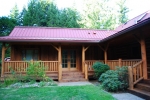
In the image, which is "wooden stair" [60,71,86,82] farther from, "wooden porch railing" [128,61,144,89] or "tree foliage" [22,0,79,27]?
"tree foliage" [22,0,79,27]

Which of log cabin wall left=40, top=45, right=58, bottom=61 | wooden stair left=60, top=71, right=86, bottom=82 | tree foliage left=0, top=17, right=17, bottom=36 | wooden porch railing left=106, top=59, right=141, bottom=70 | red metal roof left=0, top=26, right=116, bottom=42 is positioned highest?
tree foliage left=0, top=17, right=17, bottom=36

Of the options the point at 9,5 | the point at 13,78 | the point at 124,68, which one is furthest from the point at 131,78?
the point at 9,5

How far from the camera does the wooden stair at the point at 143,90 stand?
5783 mm

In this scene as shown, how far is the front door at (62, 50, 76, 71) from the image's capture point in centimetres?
1284

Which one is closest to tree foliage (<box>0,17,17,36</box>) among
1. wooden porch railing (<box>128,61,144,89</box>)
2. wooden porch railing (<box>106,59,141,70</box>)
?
wooden porch railing (<box>106,59,141,70</box>)

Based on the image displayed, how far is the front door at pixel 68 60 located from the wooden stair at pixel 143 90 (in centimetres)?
670

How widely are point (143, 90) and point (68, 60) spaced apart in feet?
24.5

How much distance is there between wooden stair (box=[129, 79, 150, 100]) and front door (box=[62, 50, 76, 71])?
6.70 metres

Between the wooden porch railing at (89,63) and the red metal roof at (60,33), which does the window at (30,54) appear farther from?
the wooden porch railing at (89,63)

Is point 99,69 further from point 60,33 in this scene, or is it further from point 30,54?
point 60,33

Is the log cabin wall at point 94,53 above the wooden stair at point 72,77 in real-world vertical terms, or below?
above

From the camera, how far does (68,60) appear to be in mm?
12945

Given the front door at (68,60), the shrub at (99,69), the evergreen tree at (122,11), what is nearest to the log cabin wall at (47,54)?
the front door at (68,60)

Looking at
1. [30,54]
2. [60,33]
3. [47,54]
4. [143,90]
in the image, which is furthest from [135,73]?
[60,33]
